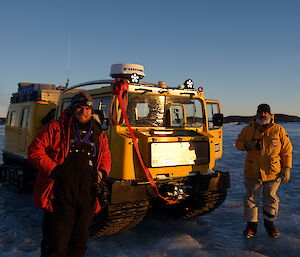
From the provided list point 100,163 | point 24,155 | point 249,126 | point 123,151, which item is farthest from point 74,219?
point 24,155

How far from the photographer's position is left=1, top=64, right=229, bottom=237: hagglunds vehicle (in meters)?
4.34

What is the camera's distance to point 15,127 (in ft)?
24.6

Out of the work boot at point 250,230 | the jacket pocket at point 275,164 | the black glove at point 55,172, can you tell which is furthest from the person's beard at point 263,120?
the black glove at point 55,172

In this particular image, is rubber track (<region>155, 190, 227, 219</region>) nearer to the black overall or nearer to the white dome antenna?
the white dome antenna

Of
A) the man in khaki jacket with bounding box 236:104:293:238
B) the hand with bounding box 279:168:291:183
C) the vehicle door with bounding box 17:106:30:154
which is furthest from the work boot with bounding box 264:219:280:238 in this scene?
the vehicle door with bounding box 17:106:30:154

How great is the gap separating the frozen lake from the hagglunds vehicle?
0.91 feet

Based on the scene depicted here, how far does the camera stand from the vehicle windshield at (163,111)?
4.96 m

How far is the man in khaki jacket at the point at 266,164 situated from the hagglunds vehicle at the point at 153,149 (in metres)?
0.61

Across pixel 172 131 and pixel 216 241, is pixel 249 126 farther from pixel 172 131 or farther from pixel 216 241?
pixel 216 241

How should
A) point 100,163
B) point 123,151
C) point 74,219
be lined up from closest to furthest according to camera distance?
point 74,219 → point 100,163 → point 123,151

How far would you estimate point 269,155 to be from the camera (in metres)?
4.71

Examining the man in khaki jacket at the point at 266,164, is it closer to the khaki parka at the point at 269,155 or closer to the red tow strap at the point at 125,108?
the khaki parka at the point at 269,155

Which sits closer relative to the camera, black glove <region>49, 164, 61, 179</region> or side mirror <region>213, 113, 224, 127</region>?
black glove <region>49, 164, 61, 179</region>

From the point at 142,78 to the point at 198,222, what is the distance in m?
2.90
